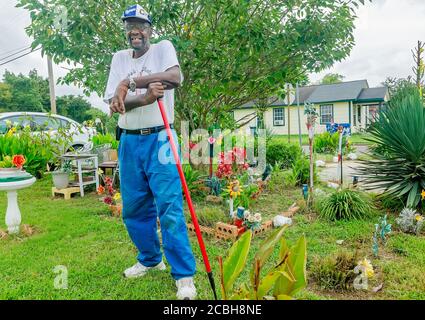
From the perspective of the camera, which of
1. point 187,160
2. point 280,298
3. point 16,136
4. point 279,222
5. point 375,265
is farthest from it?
point 16,136

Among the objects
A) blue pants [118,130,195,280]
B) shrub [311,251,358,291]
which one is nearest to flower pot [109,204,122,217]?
blue pants [118,130,195,280]

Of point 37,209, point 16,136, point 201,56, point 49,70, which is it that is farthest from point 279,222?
point 49,70

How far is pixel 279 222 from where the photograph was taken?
3.88m

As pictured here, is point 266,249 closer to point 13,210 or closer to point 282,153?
point 13,210

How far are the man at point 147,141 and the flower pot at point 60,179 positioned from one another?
3.92m

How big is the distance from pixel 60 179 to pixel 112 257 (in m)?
3.37

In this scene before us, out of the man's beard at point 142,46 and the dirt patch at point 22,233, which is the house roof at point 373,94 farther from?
the man's beard at point 142,46

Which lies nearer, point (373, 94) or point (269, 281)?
point (269, 281)

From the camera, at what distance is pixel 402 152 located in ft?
14.1

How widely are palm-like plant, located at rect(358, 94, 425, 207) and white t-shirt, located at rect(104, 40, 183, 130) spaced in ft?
10.3

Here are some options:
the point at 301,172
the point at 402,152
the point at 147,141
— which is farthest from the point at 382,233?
the point at 301,172

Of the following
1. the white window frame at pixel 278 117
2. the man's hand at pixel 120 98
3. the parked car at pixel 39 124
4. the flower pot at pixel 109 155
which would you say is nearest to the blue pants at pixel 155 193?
the man's hand at pixel 120 98
